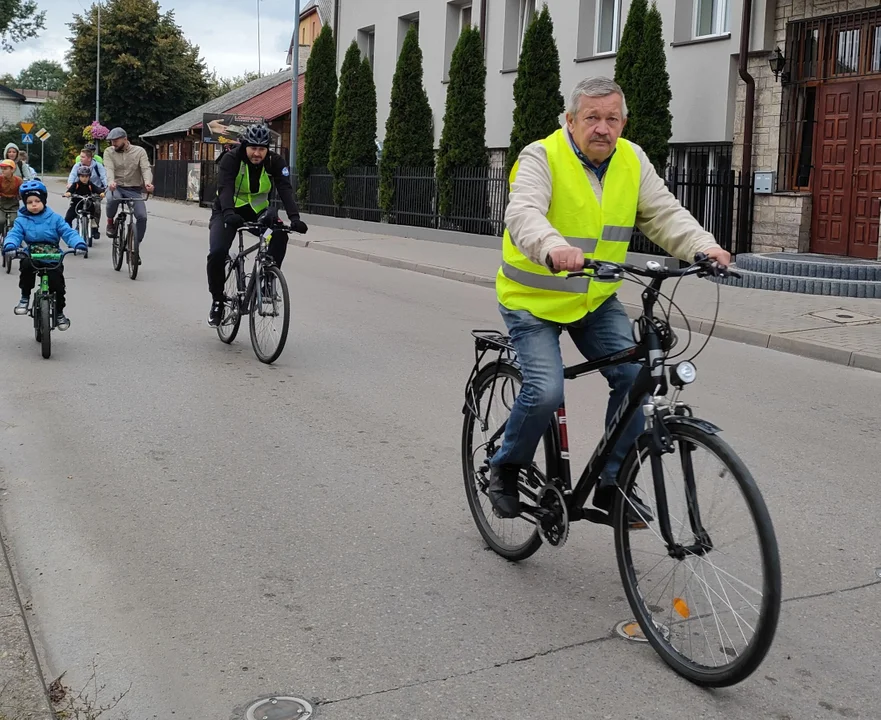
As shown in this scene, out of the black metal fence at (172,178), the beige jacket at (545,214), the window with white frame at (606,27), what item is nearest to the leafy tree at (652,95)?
the window with white frame at (606,27)

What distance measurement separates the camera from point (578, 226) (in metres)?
Result: 4.09

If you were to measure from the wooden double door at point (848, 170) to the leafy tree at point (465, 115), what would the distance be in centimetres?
815

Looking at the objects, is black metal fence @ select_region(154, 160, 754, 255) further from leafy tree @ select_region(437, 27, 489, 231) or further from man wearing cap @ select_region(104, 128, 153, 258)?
man wearing cap @ select_region(104, 128, 153, 258)

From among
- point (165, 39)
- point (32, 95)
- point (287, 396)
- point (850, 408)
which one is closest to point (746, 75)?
point (850, 408)

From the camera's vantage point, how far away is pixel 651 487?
12.1 ft

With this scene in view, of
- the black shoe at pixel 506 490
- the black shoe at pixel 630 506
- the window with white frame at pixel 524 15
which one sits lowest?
the black shoe at pixel 506 490

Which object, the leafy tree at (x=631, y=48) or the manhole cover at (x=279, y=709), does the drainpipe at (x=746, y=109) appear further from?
the manhole cover at (x=279, y=709)

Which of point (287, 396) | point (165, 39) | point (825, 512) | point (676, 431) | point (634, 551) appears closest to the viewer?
point (676, 431)

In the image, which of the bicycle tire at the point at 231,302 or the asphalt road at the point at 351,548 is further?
the bicycle tire at the point at 231,302

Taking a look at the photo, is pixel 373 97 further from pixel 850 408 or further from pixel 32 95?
pixel 32 95

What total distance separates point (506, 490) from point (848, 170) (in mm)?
13869

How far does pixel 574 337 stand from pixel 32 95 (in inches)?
7164

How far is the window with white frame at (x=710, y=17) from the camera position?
754 inches

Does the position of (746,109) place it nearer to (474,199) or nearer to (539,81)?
(539,81)
